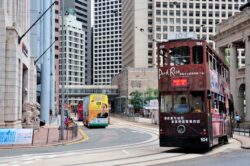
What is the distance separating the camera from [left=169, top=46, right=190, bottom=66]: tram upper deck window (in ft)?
71.8

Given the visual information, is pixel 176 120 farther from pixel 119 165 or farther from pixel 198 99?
pixel 119 165

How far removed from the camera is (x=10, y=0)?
1460 inches

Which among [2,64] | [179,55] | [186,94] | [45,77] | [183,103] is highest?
[45,77]

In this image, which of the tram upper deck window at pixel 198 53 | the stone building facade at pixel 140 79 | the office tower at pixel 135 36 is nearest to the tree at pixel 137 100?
the stone building facade at pixel 140 79

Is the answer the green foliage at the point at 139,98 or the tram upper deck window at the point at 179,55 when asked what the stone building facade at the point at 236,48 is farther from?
the green foliage at the point at 139,98

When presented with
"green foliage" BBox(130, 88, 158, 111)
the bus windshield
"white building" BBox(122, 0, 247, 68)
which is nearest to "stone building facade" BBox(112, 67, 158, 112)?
"white building" BBox(122, 0, 247, 68)

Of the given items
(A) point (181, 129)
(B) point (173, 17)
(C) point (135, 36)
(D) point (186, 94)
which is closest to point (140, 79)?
(C) point (135, 36)

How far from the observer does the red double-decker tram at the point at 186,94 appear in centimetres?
2148

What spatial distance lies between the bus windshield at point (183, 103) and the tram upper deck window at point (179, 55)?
149 centimetres

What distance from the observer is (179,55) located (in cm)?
2209

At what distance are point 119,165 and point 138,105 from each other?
113608mm

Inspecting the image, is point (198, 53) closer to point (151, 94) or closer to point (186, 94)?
point (186, 94)

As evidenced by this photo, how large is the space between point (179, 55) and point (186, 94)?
73.6 inches

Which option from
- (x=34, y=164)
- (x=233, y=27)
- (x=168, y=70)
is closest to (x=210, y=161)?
(x=168, y=70)
